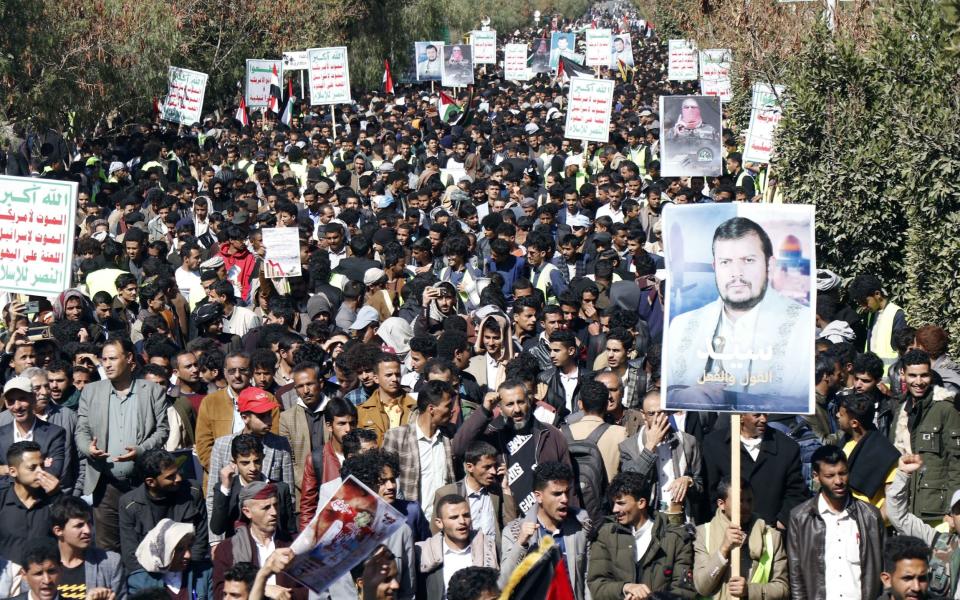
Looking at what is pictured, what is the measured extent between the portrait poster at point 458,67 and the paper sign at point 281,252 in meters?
21.7

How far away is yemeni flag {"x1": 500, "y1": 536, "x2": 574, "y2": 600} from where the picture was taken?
6164 mm

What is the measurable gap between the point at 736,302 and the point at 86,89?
1922 cm

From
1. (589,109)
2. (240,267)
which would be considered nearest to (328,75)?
(589,109)

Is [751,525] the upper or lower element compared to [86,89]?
lower

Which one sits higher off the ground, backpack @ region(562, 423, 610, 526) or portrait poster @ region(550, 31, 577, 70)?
portrait poster @ region(550, 31, 577, 70)

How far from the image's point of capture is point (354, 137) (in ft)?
84.8

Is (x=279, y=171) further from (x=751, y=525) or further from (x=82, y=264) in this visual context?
(x=751, y=525)

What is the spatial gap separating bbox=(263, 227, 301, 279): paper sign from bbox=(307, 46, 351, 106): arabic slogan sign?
46.4 ft

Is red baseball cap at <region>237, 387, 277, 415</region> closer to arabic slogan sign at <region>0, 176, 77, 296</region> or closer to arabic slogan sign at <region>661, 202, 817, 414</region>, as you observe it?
arabic slogan sign at <region>0, 176, 77, 296</region>

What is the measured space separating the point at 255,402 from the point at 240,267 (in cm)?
559

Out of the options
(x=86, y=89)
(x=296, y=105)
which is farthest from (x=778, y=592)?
(x=296, y=105)

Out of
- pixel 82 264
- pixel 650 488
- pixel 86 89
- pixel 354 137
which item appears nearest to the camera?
pixel 650 488

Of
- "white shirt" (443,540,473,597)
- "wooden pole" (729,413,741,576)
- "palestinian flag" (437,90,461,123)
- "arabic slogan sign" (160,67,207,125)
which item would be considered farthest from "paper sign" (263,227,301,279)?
"palestinian flag" (437,90,461,123)

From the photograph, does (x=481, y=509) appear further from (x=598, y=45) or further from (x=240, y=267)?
(x=598, y=45)
